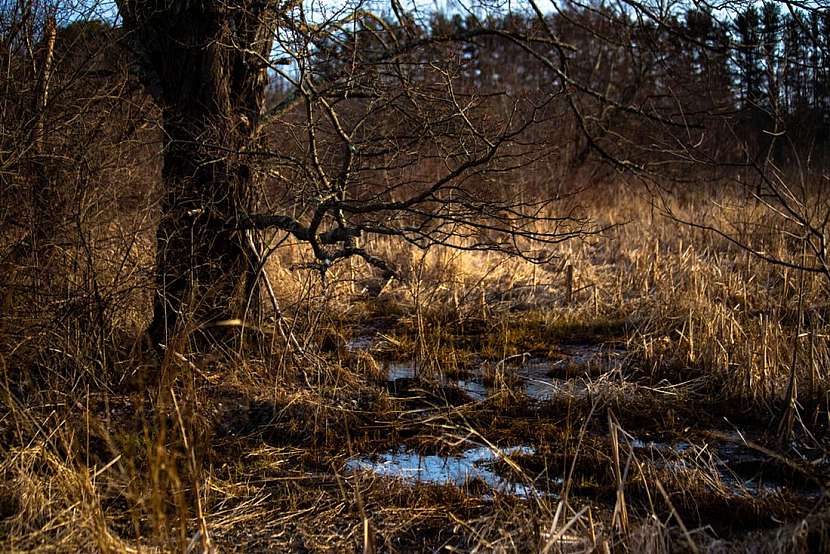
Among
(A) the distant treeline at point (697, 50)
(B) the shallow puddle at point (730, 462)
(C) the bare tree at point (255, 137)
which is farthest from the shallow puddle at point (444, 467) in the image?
(A) the distant treeline at point (697, 50)

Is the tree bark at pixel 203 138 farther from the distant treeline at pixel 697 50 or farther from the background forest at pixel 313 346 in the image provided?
the distant treeline at pixel 697 50

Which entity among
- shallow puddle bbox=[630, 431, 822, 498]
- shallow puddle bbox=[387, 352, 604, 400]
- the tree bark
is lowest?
shallow puddle bbox=[630, 431, 822, 498]

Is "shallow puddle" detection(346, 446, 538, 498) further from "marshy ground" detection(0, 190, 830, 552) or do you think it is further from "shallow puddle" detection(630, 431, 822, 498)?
"shallow puddle" detection(630, 431, 822, 498)

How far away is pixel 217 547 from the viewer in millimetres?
3246

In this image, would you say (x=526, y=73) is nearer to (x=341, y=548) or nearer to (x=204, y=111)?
(x=204, y=111)

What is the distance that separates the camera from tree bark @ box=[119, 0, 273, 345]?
5.10m

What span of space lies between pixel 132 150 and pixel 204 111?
1.83ft

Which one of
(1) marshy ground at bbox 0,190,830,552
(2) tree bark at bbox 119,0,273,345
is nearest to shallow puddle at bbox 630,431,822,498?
(1) marshy ground at bbox 0,190,830,552

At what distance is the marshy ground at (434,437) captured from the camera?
3.19 meters

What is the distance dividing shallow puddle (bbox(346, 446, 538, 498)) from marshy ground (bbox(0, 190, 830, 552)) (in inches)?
0.6

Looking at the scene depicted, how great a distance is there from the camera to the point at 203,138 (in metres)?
5.00

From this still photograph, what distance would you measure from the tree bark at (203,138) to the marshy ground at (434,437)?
1.28ft

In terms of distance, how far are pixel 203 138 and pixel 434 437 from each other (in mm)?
2276

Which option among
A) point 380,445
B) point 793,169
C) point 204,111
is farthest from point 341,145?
point 793,169
